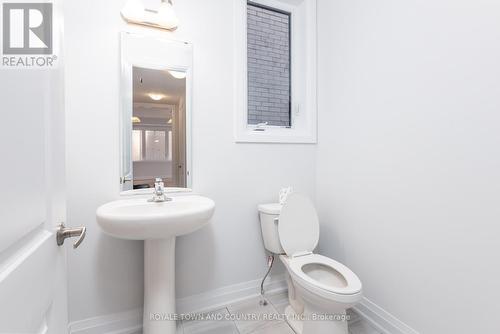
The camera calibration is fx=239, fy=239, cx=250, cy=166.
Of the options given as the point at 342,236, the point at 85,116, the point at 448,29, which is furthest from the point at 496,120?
the point at 85,116

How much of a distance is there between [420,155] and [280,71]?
130 centimetres

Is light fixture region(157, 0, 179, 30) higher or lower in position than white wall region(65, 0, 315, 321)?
higher

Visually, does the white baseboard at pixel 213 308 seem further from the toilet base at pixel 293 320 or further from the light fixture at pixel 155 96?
the light fixture at pixel 155 96

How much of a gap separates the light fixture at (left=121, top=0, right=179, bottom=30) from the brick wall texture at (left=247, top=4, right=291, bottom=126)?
0.67 meters

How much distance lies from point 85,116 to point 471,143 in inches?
78.7

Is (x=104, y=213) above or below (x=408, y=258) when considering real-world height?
above

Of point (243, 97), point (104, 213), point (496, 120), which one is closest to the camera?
point (496, 120)

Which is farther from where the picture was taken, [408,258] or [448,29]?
[408,258]

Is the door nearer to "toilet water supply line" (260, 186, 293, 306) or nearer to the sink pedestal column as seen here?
the sink pedestal column

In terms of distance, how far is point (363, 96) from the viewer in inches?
63.7

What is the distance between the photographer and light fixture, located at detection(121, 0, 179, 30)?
142cm

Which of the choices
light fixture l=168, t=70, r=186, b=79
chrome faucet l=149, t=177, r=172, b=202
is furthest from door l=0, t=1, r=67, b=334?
light fixture l=168, t=70, r=186, b=79

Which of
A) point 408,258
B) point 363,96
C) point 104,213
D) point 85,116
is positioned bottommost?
point 408,258

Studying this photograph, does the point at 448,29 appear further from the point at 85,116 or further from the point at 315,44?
the point at 85,116
